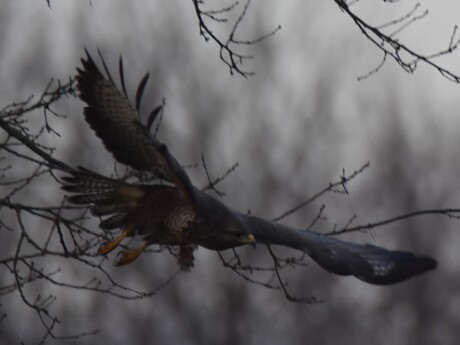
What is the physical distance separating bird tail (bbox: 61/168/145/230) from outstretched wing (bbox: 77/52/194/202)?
0.11 m

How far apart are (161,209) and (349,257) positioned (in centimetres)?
92

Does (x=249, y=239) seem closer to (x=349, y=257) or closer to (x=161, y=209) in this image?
(x=161, y=209)

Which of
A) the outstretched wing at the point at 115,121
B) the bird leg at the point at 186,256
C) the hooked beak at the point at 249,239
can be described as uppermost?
the outstretched wing at the point at 115,121

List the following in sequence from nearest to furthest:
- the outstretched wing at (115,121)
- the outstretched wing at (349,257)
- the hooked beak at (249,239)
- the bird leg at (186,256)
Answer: the hooked beak at (249,239)
the outstretched wing at (115,121)
the outstretched wing at (349,257)
the bird leg at (186,256)

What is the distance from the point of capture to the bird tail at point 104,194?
559 centimetres

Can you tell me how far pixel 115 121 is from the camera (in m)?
5.59

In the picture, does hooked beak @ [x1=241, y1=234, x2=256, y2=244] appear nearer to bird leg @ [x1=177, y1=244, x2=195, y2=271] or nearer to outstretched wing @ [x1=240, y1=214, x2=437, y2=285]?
outstretched wing @ [x1=240, y1=214, x2=437, y2=285]

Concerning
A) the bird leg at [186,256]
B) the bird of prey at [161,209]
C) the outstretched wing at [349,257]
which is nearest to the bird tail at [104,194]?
the bird of prey at [161,209]

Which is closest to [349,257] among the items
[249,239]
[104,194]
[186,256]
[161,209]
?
[186,256]

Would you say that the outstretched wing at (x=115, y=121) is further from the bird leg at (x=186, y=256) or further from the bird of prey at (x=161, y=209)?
the bird leg at (x=186, y=256)

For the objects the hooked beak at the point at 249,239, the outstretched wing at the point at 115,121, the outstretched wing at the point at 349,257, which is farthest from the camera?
the outstretched wing at the point at 349,257

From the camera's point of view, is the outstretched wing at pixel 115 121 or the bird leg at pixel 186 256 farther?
the bird leg at pixel 186 256

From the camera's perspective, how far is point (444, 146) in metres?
28.9

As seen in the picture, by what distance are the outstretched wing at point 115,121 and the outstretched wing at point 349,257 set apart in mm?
443
